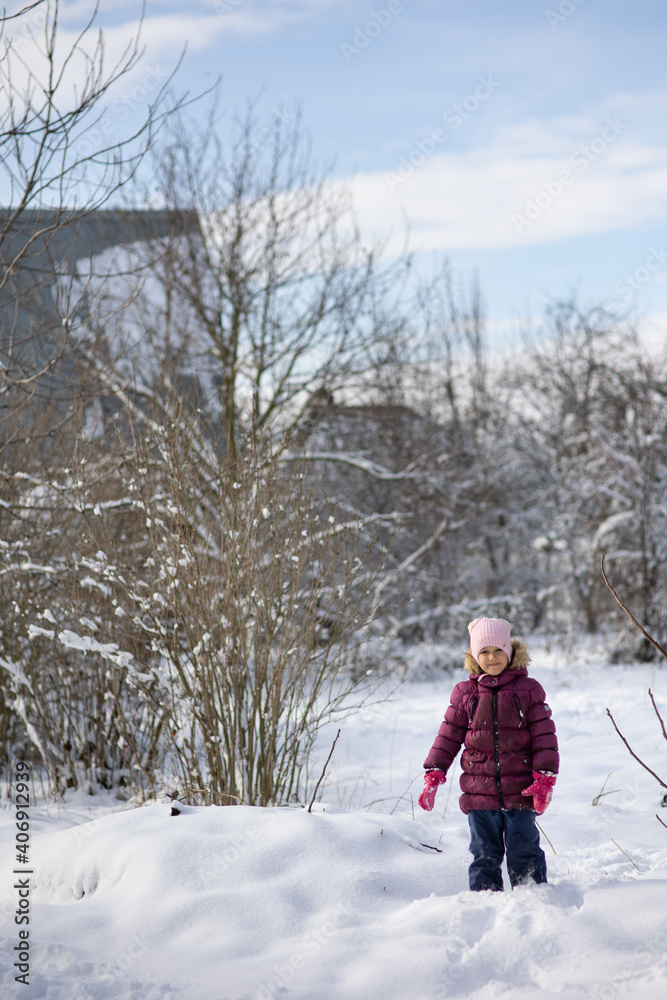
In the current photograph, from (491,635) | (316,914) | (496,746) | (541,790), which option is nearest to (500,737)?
(496,746)

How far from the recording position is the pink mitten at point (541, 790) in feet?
9.36

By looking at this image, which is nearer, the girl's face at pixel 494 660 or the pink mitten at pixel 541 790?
the pink mitten at pixel 541 790

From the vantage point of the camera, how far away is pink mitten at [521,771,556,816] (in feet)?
9.36

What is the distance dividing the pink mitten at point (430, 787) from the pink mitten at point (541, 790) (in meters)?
0.33

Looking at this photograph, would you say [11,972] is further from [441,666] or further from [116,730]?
[441,666]

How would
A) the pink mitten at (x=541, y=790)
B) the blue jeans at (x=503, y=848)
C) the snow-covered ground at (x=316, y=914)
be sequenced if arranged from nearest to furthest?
the snow-covered ground at (x=316, y=914), the pink mitten at (x=541, y=790), the blue jeans at (x=503, y=848)

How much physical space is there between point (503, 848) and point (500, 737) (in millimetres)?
450

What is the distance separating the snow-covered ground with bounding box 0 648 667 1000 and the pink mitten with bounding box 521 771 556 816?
0.27m

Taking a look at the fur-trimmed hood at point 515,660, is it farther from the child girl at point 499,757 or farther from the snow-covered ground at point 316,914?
the snow-covered ground at point 316,914

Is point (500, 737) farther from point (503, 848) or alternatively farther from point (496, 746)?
point (503, 848)

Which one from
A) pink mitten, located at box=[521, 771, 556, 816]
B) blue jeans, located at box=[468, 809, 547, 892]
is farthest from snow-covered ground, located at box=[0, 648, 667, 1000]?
pink mitten, located at box=[521, 771, 556, 816]

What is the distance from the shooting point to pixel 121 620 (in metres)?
5.21

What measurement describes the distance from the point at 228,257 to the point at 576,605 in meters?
8.29

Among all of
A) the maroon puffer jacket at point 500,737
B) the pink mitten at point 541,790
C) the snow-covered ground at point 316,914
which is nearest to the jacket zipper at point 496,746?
the maroon puffer jacket at point 500,737
